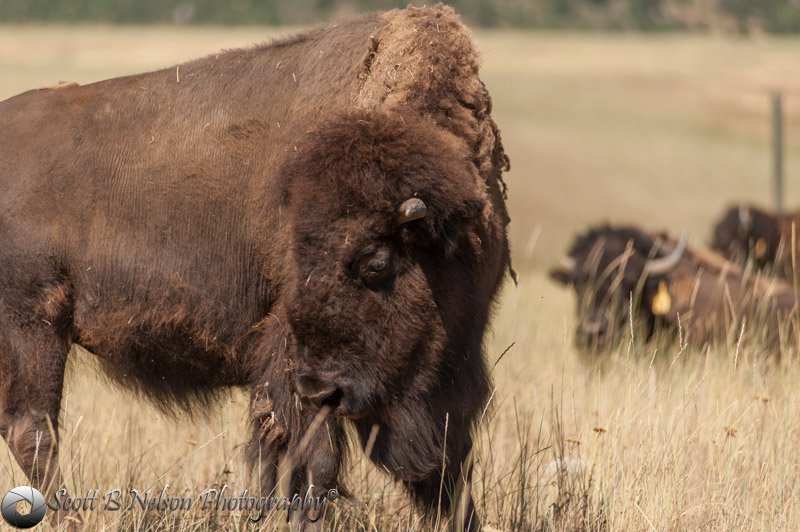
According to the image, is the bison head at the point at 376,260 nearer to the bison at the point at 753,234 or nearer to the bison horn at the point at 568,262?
the bison horn at the point at 568,262

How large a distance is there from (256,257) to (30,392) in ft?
3.47

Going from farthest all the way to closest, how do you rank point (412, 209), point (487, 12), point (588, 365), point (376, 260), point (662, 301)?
point (487, 12)
point (662, 301)
point (588, 365)
point (376, 260)
point (412, 209)

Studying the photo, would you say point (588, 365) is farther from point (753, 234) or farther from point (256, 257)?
point (753, 234)

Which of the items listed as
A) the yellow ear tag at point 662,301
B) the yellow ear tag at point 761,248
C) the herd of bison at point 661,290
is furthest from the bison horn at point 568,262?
the yellow ear tag at point 761,248

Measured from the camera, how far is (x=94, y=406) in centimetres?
504

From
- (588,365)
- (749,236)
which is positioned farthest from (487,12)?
(588,365)

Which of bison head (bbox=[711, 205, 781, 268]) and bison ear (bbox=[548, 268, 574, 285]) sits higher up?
bison ear (bbox=[548, 268, 574, 285])

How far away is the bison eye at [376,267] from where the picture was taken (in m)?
2.88

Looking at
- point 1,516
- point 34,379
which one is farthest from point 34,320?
point 1,516

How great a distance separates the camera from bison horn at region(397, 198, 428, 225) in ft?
9.11

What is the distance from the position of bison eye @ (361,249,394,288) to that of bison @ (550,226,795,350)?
434cm

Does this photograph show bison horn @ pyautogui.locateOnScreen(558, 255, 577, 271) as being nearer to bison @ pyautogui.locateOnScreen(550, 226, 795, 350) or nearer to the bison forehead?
bison @ pyautogui.locateOnScreen(550, 226, 795, 350)

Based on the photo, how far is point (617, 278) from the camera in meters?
7.17

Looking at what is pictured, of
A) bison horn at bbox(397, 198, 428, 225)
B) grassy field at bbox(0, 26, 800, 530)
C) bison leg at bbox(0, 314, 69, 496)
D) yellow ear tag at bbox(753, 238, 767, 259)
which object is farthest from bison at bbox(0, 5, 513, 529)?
yellow ear tag at bbox(753, 238, 767, 259)
